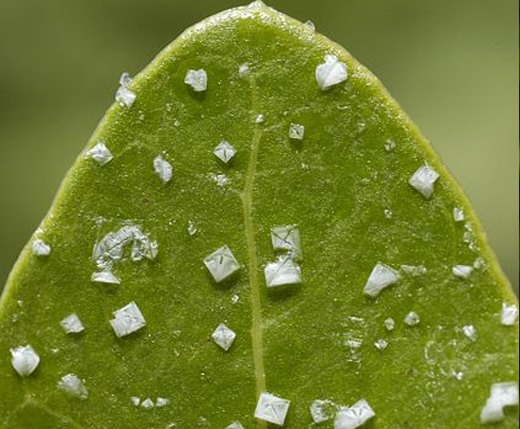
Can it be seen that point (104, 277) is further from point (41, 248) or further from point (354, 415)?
point (354, 415)

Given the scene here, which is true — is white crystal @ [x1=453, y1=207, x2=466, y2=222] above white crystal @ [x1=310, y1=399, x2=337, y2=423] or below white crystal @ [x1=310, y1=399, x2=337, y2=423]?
above

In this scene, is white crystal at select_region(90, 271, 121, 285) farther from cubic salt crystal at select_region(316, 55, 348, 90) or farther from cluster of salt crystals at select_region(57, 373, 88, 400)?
cubic salt crystal at select_region(316, 55, 348, 90)

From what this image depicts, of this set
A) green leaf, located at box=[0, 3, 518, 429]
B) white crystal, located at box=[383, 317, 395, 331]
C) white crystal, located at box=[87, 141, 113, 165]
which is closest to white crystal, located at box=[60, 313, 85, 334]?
green leaf, located at box=[0, 3, 518, 429]

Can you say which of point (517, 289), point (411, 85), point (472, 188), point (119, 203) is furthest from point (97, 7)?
point (119, 203)

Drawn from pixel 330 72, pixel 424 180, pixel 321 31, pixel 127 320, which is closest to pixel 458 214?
pixel 424 180

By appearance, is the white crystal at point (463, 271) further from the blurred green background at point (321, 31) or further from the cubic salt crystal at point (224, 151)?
the blurred green background at point (321, 31)
